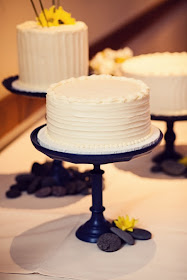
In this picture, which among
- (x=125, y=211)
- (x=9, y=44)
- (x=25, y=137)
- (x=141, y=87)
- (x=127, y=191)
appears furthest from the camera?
(x=25, y=137)

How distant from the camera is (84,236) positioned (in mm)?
2410

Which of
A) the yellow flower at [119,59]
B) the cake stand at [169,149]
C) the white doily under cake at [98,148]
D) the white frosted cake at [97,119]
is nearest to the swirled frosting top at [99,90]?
the white frosted cake at [97,119]

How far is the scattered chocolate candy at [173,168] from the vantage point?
120 inches

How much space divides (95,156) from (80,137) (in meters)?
0.11

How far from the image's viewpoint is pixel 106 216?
2.62 m

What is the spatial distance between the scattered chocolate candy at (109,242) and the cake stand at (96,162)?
6cm

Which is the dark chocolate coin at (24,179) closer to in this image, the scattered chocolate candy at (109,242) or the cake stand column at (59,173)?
the cake stand column at (59,173)

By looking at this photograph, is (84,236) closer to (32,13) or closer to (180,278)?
(180,278)

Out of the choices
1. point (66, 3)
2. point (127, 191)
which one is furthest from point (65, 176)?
point (66, 3)

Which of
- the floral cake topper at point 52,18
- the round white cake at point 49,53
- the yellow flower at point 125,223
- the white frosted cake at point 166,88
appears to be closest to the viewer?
the yellow flower at point 125,223

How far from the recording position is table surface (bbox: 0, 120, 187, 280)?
7.15ft

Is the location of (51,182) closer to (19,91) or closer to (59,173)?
(59,173)

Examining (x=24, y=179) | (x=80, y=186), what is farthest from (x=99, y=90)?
(x=24, y=179)

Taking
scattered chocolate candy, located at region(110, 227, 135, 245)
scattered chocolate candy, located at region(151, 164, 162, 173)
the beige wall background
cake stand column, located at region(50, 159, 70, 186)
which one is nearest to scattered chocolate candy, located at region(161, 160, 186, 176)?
scattered chocolate candy, located at region(151, 164, 162, 173)
